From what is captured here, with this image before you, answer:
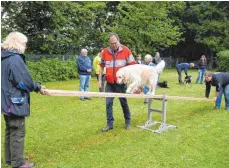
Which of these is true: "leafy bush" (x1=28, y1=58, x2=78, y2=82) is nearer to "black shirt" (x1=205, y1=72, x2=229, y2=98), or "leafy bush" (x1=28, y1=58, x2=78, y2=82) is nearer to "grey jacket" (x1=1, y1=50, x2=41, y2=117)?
"black shirt" (x1=205, y1=72, x2=229, y2=98)

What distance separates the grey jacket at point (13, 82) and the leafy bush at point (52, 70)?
645 inches

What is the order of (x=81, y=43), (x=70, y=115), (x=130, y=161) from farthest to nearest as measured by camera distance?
1. (x=81, y=43)
2. (x=70, y=115)
3. (x=130, y=161)

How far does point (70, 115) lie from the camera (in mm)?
10359

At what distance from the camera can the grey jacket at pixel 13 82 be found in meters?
4.85

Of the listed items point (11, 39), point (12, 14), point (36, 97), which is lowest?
point (36, 97)

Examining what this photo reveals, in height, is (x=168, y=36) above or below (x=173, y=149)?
above

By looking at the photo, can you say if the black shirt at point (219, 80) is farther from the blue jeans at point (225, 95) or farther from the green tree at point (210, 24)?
the green tree at point (210, 24)

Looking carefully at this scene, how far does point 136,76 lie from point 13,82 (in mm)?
3391

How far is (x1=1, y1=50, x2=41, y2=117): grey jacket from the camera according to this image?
191 inches

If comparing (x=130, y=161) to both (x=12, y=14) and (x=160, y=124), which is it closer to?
(x=160, y=124)

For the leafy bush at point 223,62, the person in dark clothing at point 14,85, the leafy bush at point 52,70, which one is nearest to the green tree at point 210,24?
the leafy bush at point 223,62

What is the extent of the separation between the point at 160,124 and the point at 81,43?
26555 mm

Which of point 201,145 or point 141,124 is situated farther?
point 141,124

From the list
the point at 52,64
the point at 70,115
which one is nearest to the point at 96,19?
the point at 52,64
